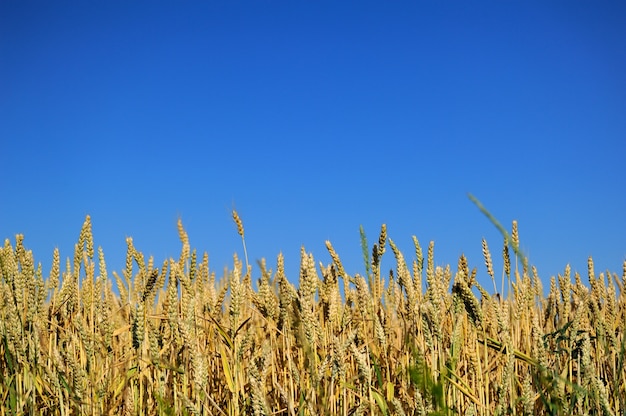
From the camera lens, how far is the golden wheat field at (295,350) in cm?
156

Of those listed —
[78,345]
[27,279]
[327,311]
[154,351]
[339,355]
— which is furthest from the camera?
[78,345]

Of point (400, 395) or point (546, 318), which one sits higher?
point (546, 318)

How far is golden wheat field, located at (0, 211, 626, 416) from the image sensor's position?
1.56 m

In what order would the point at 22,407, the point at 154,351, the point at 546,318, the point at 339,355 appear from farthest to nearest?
the point at 546,318 → the point at 22,407 → the point at 154,351 → the point at 339,355

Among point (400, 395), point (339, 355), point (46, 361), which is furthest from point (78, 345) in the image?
point (339, 355)

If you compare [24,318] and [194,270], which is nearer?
[24,318]

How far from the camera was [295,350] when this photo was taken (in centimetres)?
229

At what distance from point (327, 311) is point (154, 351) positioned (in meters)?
0.81

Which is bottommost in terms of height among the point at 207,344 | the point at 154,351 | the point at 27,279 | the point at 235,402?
the point at 235,402

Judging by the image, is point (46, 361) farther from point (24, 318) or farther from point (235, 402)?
point (235, 402)

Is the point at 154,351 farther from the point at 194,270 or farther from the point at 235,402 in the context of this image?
the point at 194,270

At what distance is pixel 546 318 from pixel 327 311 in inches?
51.9

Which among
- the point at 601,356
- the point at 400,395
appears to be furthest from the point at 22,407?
the point at 601,356

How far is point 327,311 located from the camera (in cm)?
229
